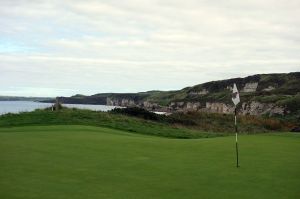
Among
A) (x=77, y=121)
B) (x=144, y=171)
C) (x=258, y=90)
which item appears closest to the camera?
(x=144, y=171)

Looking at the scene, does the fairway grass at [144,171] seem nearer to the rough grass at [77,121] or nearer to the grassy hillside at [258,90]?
the rough grass at [77,121]

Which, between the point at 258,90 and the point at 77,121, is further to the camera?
the point at 258,90

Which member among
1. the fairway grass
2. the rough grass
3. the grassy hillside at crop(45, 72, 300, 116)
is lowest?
the fairway grass

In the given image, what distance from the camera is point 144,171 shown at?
11195 millimetres

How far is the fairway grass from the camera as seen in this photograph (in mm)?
8906

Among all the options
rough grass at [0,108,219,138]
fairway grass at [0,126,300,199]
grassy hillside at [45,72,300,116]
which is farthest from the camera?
grassy hillside at [45,72,300,116]

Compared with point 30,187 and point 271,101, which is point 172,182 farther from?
point 271,101

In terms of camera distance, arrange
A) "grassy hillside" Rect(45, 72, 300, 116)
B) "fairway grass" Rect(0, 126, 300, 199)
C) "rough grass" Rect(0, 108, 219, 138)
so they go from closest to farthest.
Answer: "fairway grass" Rect(0, 126, 300, 199) → "rough grass" Rect(0, 108, 219, 138) → "grassy hillside" Rect(45, 72, 300, 116)

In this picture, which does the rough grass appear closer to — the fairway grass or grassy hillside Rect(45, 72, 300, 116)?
the fairway grass

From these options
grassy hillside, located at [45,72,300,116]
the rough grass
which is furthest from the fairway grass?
grassy hillside, located at [45,72,300,116]

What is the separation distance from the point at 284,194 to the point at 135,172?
3655mm

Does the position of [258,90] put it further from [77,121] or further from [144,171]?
[144,171]

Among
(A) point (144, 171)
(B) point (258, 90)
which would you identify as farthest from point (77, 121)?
(B) point (258, 90)

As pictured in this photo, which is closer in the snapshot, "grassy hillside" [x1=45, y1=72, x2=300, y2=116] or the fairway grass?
the fairway grass
